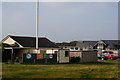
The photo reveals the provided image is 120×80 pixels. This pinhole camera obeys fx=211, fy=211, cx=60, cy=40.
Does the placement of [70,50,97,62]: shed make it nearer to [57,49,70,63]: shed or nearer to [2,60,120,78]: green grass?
[57,49,70,63]: shed

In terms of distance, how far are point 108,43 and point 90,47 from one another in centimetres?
1374

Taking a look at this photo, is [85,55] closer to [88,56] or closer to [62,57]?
[88,56]

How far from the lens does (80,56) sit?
123ft

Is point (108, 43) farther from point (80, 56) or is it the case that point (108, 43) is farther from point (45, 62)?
point (45, 62)

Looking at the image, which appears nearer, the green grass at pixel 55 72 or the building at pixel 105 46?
the green grass at pixel 55 72

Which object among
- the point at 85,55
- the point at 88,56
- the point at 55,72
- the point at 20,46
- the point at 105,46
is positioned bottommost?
the point at 55,72

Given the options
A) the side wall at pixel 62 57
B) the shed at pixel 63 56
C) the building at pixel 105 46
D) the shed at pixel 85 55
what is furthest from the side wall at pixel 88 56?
the building at pixel 105 46

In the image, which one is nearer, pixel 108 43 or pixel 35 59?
pixel 35 59

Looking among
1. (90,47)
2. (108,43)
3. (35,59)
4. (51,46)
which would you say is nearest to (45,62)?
(35,59)

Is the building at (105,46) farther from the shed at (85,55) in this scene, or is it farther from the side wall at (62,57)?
the side wall at (62,57)

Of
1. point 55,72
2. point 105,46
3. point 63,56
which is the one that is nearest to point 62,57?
point 63,56

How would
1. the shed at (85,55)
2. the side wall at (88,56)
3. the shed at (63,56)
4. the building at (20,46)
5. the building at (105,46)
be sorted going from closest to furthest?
the shed at (63,56) < the building at (20,46) < the shed at (85,55) < the side wall at (88,56) < the building at (105,46)

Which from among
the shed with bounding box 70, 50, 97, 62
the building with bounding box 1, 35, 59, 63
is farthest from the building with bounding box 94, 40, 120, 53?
the shed with bounding box 70, 50, 97, 62

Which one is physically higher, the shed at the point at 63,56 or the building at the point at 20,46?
the building at the point at 20,46
